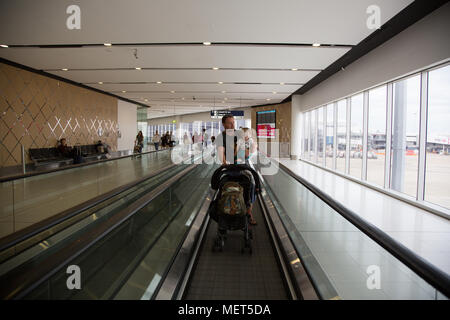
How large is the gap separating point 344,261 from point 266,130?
63.6 feet

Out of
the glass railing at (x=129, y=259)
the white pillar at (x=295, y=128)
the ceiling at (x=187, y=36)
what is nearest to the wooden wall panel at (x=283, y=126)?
the white pillar at (x=295, y=128)

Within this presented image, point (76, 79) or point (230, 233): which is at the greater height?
point (76, 79)

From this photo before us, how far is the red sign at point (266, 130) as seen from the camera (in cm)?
2139

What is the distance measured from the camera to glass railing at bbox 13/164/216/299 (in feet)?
5.44

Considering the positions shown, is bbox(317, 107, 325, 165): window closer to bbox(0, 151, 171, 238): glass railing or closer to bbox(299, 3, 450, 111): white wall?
bbox(299, 3, 450, 111): white wall

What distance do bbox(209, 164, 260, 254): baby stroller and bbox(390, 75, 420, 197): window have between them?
602 centimetres

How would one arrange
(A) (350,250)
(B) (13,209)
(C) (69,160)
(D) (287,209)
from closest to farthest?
(A) (350,250)
(B) (13,209)
(D) (287,209)
(C) (69,160)

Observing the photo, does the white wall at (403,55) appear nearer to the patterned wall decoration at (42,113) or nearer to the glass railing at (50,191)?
the glass railing at (50,191)

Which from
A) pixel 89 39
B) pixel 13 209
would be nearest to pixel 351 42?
pixel 89 39

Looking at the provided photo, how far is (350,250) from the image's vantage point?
294cm

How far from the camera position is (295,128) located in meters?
17.6

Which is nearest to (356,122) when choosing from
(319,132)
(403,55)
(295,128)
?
(403,55)
